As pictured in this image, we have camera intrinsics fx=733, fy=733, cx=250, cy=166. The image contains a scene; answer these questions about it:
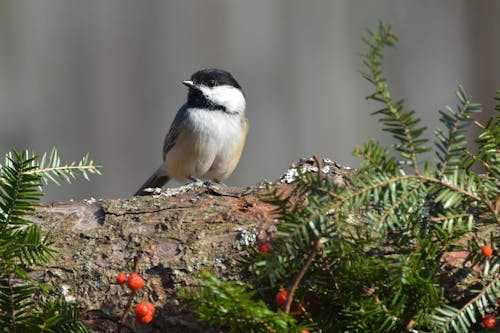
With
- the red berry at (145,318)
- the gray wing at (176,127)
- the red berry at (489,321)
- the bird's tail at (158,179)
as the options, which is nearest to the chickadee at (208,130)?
the gray wing at (176,127)

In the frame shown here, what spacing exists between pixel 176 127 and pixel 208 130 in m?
0.16

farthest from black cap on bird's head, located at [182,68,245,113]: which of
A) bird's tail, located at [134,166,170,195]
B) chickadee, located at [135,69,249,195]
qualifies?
bird's tail, located at [134,166,170,195]

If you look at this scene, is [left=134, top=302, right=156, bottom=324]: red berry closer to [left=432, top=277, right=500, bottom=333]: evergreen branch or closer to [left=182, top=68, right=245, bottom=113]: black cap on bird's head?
[left=432, top=277, right=500, bottom=333]: evergreen branch

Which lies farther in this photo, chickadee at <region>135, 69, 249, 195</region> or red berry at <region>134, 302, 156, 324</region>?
chickadee at <region>135, 69, 249, 195</region>

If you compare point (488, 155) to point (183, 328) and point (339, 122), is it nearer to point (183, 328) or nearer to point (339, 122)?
point (183, 328)

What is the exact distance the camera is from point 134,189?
3.59 m

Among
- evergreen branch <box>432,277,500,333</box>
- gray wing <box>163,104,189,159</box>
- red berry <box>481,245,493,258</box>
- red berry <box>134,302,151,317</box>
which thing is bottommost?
red berry <box>134,302,151,317</box>

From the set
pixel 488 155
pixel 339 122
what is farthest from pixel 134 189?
pixel 488 155

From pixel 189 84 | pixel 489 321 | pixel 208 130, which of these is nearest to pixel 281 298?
pixel 489 321

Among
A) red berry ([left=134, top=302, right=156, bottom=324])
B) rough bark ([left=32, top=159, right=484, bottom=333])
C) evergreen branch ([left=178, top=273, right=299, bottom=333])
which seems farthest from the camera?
rough bark ([left=32, top=159, right=484, bottom=333])

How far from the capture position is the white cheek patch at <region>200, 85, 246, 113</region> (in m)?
3.71

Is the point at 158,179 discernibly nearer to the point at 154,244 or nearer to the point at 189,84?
the point at 189,84

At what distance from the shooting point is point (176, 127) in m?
3.66

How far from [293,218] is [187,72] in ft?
8.94
